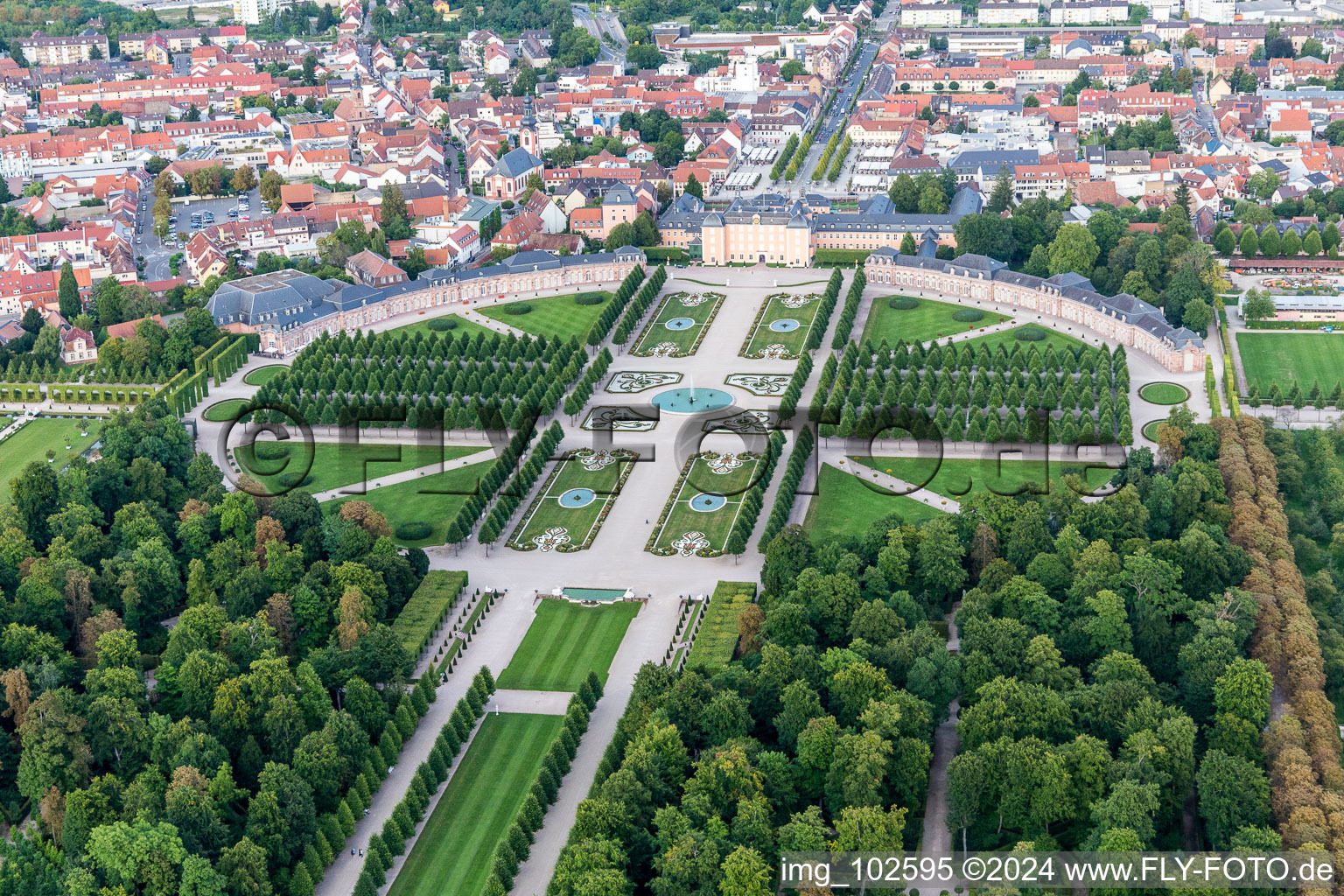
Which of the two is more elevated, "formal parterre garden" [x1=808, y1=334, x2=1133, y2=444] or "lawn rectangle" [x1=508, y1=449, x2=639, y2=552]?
"formal parterre garden" [x1=808, y1=334, x2=1133, y2=444]

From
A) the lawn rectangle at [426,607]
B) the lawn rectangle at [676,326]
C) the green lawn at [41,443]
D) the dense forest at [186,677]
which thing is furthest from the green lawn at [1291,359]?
Answer: the green lawn at [41,443]

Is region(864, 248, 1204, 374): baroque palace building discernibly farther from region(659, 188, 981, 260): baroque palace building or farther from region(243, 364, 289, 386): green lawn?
region(243, 364, 289, 386): green lawn

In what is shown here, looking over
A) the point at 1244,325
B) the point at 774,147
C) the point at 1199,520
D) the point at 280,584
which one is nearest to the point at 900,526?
the point at 1199,520

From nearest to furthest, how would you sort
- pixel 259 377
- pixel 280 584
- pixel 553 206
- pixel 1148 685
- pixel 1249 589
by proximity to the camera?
1. pixel 1148 685
2. pixel 1249 589
3. pixel 280 584
4. pixel 259 377
5. pixel 553 206

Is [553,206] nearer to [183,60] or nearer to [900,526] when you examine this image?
[900,526]

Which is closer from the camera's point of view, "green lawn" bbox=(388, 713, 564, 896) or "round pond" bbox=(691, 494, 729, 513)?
"green lawn" bbox=(388, 713, 564, 896)

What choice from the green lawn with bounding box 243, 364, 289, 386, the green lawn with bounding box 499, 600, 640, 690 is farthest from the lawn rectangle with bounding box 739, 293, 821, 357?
the green lawn with bounding box 499, 600, 640, 690
